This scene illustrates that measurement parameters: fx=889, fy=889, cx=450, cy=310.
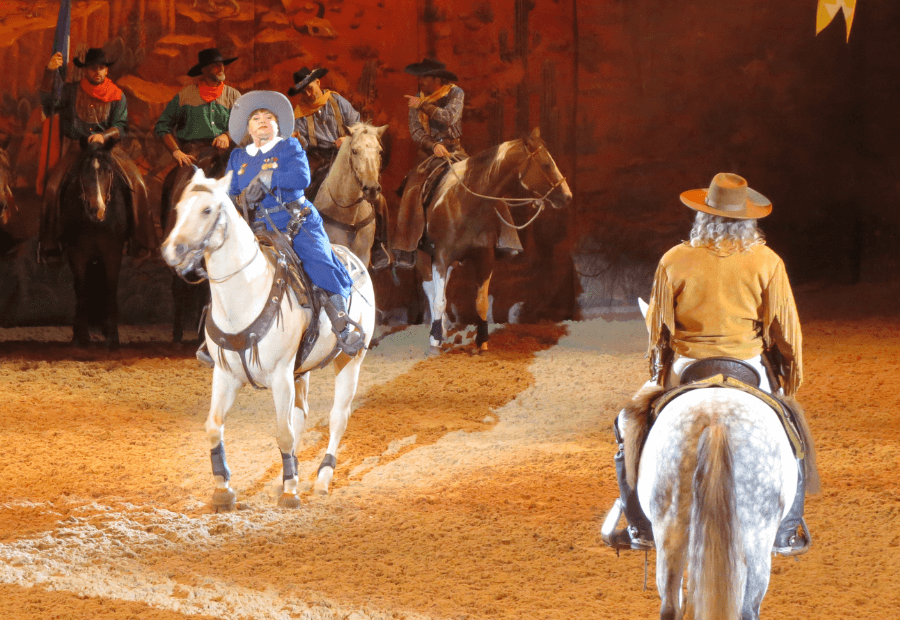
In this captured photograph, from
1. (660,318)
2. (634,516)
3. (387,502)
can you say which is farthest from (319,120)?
(634,516)

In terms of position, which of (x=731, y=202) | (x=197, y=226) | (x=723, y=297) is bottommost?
(x=723, y=297)

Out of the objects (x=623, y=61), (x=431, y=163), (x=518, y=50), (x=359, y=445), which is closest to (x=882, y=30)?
(x=623, y=61)

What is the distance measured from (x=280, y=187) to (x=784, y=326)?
9.21 feet

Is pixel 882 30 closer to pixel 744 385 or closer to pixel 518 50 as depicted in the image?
pixel 518 50

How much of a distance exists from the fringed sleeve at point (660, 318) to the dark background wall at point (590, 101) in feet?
26.6

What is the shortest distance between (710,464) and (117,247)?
8386 mm

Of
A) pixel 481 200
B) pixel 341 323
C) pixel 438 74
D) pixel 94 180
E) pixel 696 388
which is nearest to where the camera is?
pixel 696 388

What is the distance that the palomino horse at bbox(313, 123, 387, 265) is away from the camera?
737 centimetres

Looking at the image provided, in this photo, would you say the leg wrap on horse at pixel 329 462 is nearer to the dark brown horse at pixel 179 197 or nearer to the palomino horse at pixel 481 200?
the dark brown horse at pixel 179 197

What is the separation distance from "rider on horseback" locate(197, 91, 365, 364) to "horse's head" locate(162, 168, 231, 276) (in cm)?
43

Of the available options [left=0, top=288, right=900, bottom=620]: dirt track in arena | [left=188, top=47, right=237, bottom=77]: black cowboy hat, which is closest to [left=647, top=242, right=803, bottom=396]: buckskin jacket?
Result: [left=0, top=288, right=900, bottom=620]: dirt track in arena

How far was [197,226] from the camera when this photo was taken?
4.07 metres

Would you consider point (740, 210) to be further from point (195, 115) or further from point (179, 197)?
point (179, 197)

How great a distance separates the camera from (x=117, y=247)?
31.3ft
